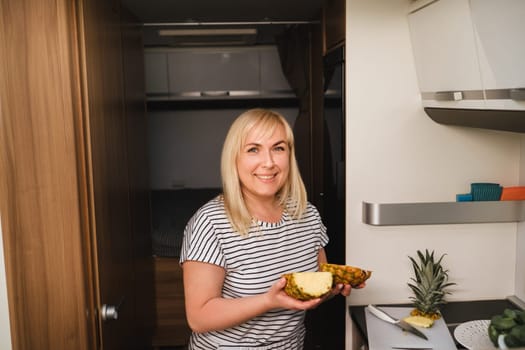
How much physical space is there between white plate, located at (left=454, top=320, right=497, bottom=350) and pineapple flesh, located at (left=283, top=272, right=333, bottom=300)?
0.64 m

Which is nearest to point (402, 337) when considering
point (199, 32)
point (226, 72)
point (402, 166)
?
point (402, 166)

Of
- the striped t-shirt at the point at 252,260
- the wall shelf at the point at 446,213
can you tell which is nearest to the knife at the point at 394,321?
the wall shelf at the point at 446,213

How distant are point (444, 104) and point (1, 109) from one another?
143cm

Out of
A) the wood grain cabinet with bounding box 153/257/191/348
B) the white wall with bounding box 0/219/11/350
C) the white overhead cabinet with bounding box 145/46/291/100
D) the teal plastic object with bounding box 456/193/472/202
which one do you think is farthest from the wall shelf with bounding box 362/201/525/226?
the white overhead cabinet with bounding box 145/46/291/100

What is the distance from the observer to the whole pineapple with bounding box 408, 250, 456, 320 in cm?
207

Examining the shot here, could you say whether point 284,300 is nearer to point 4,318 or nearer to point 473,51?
point 4,318

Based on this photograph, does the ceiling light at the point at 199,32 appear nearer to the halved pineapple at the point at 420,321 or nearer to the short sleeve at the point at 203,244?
the short sleeve at the point at 203,244

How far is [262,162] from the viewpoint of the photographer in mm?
1668

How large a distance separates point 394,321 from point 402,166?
0.61 m

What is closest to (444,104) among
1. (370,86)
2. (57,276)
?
(370,86)

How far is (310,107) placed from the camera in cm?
351

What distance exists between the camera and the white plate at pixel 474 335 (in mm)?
1821

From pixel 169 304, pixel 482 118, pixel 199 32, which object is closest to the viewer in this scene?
pixel 482 118

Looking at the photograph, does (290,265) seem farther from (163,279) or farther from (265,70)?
(265,70)
